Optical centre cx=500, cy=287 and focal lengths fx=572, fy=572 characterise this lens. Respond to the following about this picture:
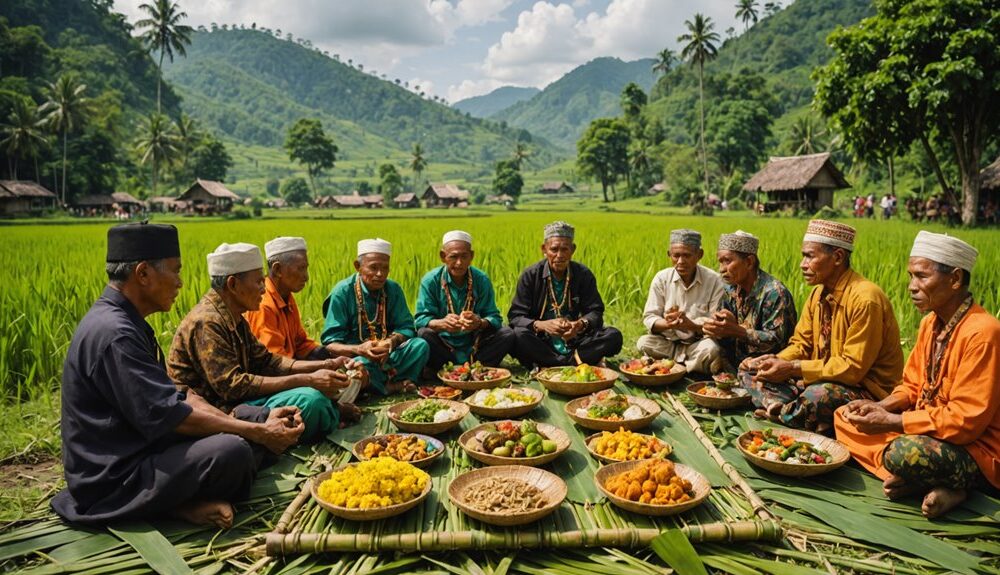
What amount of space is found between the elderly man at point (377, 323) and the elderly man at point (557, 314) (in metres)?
1.01

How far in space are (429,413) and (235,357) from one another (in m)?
1.27

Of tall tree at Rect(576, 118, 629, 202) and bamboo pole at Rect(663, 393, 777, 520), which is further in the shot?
tall tree at Rect(576, 118, 629, 202)

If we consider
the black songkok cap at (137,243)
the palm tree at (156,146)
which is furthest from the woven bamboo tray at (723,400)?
the palm tree at (156,146)

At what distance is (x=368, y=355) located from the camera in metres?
4.52

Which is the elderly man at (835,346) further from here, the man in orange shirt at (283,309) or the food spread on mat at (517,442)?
the man in orange shirt at (283,309)

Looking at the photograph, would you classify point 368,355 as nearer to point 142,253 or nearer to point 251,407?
point 251,407

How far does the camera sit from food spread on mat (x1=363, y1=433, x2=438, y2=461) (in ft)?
10.8

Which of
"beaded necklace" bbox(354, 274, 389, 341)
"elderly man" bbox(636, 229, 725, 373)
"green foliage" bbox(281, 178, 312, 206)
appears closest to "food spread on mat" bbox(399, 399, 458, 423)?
"beaded necklace" bbox(354, 274, 389, 341)

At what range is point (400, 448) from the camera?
11.0ft

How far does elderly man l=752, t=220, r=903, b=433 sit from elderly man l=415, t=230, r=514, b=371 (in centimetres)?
232

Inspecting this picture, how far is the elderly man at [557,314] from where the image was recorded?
17.5ft

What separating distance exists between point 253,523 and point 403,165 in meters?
128

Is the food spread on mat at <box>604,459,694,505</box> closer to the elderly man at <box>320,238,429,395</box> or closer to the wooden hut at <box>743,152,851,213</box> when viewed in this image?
the elderly man at <box>320,238,429,395</box>

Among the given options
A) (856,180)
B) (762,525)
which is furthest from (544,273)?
(856,180)
